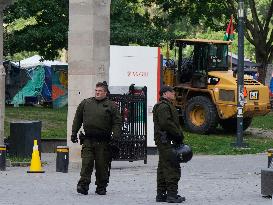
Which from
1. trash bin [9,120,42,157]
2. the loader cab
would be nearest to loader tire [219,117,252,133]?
the loader cab

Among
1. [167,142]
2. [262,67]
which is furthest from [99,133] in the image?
[262,67]

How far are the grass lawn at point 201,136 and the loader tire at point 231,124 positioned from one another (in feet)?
0.88

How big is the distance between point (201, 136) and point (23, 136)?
31.4ft

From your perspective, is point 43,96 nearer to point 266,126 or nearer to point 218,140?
point 266,126

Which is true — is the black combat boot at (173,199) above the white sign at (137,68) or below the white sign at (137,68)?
below

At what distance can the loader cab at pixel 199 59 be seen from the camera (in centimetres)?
3500

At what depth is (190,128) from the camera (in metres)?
34.2

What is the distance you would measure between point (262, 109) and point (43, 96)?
61.2 feet

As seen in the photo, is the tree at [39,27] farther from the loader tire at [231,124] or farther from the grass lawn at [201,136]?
the loader tire at [231,124]

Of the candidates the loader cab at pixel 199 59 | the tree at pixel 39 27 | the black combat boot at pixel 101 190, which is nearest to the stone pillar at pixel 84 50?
the black combat boot at pixel 101 190

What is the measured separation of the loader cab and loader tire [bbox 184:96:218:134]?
0.74 meters

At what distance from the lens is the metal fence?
22797 millimetres

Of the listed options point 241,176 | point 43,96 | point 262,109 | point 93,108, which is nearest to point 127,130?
point 241,176

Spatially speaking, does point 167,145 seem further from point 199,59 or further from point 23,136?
point 199,59
